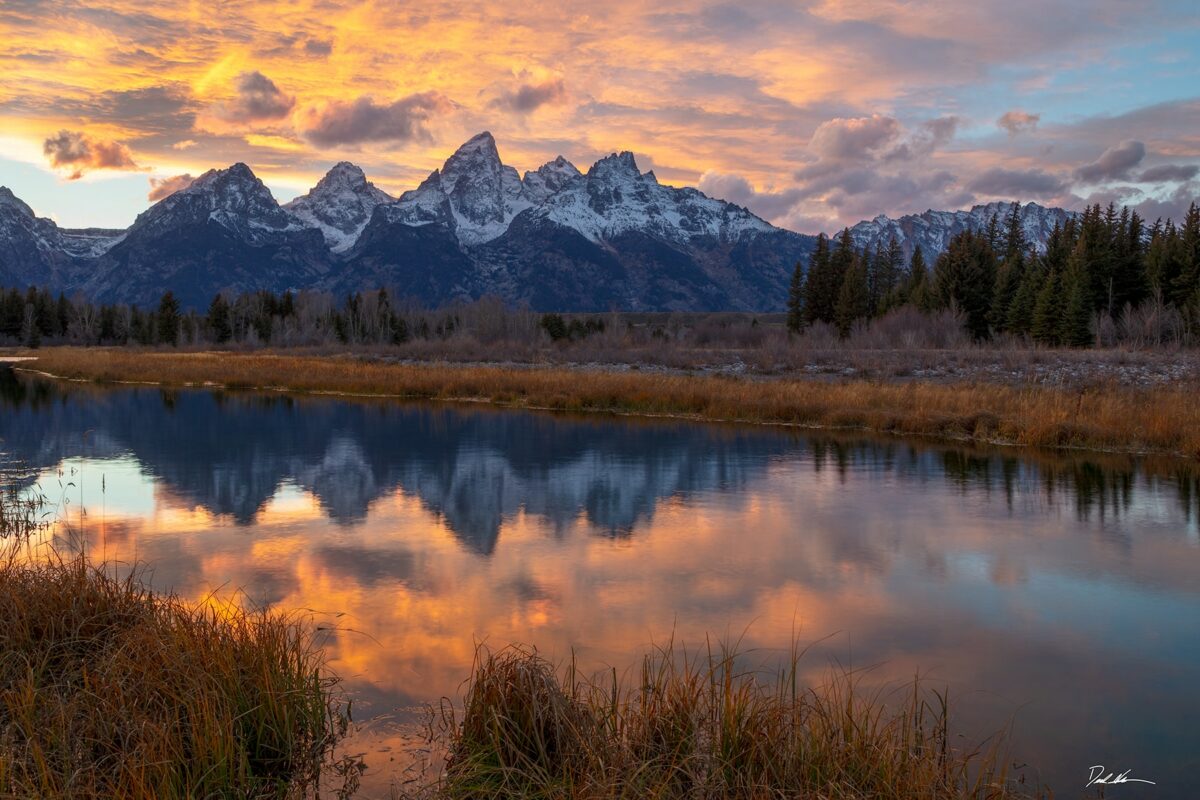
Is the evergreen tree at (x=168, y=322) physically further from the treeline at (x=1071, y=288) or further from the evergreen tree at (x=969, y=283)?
the evergreen tree at (x=969, y=283)

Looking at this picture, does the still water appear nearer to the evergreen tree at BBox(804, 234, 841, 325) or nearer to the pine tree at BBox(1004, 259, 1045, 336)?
the pine tree at BBox(1004, 259, 1045, 336)

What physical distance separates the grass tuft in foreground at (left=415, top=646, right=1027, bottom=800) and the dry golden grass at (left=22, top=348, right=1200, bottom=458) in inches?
898

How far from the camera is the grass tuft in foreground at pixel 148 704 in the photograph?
599 cm

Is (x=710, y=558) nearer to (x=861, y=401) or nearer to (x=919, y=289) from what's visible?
(x=861, y=401)

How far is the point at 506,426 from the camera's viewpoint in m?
33.2

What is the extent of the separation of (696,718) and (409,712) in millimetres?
3051

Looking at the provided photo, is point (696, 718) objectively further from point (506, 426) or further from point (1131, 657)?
point (506, 426)

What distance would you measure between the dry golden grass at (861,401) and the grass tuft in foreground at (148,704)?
2544 centimetres

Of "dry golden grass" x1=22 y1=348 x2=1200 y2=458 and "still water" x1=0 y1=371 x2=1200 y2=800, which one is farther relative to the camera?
"dry golden grass" x1=22 y1=348 x2=1200 y2=458

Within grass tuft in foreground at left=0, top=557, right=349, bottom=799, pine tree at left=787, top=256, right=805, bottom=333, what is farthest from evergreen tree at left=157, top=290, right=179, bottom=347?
grass tuft in foreground at left=0, top=557, right=349, bottom=799

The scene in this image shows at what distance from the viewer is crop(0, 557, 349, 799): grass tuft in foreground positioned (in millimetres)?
5988
